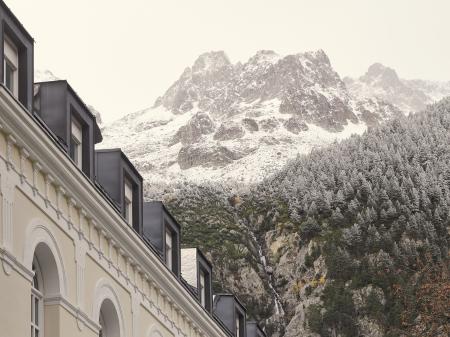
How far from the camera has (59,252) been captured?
2669cm

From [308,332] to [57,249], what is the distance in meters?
91.6

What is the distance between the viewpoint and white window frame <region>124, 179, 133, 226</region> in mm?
32781

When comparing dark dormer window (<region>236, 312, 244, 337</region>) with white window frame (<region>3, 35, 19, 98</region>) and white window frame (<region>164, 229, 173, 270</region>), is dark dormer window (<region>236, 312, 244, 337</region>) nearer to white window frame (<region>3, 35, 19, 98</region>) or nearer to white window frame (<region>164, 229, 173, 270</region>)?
white window frame (<region>164, 229, 173, 270</region>)

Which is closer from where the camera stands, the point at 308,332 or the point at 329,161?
the point at 308,332

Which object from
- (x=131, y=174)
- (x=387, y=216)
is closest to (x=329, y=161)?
(x=387, y=216)

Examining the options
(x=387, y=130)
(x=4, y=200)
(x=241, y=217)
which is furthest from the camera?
(x=387, y=130)

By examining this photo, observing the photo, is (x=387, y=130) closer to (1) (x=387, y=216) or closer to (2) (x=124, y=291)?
(1) (x=387, y=216)

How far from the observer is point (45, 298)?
86.5ft

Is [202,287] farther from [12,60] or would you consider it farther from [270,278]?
[270,278]

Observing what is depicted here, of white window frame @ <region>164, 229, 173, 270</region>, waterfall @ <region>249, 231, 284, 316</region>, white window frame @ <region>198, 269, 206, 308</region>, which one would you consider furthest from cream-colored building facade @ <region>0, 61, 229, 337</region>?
waterfall @ <region>249, 231, 284, 316</region>

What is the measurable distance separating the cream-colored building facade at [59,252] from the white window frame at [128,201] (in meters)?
1.14

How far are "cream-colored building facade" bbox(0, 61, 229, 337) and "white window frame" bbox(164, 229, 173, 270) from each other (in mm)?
2560

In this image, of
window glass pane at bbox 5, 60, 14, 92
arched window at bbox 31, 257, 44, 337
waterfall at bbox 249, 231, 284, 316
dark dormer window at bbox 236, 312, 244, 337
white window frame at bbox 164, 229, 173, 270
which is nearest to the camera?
window glass pane at bbox 5, 60, 14, 92

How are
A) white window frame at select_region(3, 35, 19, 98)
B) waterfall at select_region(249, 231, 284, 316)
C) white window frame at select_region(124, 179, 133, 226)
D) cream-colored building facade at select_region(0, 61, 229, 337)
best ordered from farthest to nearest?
waterfall at select_region(249, 231, 284, 316) → white window frame at select_region(124, 179, 133, 226) → white window frame at select_region(3, 35, 19, 98) → cream-colored building facade at select_region(0, 61, 229, 337)
